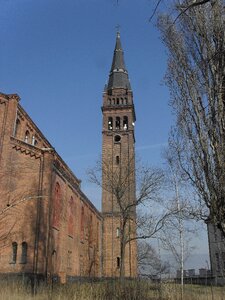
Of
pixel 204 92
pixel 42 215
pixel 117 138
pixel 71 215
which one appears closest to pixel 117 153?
pixel 117 138

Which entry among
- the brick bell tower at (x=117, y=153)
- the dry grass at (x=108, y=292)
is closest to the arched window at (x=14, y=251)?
the dry grass at (x=108, y=292)

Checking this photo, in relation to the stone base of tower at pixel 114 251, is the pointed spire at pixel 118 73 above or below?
above

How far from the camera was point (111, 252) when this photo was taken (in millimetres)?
41656

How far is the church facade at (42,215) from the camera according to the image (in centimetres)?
2150

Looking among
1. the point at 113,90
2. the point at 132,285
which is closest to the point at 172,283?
the point at 132,285

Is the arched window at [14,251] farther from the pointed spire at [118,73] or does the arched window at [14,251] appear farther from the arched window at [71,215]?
the pointed spire at [118,73]

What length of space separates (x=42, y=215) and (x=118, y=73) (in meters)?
34.9

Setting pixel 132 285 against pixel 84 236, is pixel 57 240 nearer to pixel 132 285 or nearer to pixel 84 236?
pixel 84 236

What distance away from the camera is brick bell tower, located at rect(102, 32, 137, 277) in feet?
131

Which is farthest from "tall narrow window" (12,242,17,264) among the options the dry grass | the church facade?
the dry grass

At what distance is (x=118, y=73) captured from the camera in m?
52.8

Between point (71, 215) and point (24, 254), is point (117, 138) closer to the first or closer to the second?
point (71, 215)

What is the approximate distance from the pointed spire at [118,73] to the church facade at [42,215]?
58.1ft

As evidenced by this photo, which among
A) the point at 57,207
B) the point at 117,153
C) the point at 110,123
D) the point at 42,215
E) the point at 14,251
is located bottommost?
the point at 14,251
